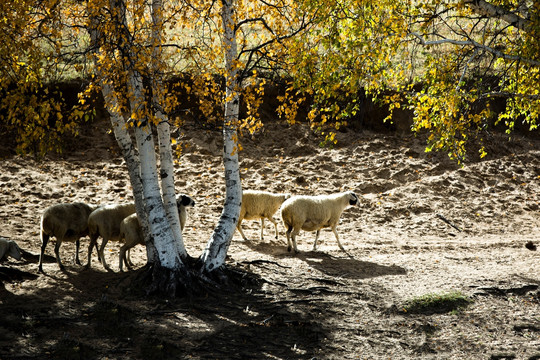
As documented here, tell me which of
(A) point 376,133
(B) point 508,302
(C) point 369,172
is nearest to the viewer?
(B) point 508,302

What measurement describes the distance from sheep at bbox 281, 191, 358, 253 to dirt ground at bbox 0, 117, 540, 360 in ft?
1.65

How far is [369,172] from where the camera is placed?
1817 cm

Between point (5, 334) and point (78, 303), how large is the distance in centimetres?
135

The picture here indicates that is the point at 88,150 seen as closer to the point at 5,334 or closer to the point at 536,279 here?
the point at 5,334

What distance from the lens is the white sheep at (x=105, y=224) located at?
409 inches

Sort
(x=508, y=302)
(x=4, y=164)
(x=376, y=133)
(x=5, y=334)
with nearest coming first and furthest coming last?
(x=5, y=334)
(x=508, y=302)
(x=4, y=164)
(x=376, y=133)

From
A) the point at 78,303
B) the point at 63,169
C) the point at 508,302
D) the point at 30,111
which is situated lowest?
the point at 508,302

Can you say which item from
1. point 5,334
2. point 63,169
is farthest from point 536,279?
point 63,169

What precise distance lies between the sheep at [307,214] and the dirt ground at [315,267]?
50 cm

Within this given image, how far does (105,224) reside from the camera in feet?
34.2

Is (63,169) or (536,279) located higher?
(63,169)

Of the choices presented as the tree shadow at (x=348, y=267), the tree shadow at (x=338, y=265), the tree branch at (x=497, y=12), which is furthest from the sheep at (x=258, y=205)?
the tree branch at (x=497, y=12)

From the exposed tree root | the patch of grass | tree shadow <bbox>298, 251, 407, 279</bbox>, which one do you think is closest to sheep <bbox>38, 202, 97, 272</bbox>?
the exposed tree root

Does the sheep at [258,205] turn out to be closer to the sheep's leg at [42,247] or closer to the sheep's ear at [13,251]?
the sheep's leg at [42,247]
